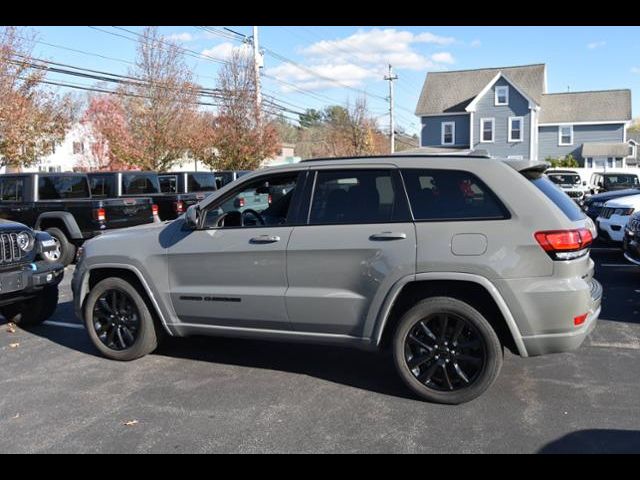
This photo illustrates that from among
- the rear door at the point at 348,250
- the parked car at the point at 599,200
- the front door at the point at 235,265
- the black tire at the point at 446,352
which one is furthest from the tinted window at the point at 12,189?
the parked car at the point at 599,200

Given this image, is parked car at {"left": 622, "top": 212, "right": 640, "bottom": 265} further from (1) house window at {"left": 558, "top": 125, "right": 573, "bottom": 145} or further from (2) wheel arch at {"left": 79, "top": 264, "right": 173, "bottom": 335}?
(1) house window at {"left": 558, "top": 125, "right": 573, "bottom": 145}

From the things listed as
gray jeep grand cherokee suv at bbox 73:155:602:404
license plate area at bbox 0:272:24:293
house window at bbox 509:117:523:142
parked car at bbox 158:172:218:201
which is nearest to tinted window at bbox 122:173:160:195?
parked car at bbox 158:172:218:201

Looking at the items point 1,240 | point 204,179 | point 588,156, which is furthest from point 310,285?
point 588,156

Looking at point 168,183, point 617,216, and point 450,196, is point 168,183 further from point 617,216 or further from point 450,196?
point 450,196

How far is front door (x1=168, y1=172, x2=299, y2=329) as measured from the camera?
484cm

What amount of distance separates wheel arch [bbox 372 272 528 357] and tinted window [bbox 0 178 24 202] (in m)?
9.89

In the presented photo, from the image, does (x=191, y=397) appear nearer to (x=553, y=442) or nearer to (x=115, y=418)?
(x=115, y=418)

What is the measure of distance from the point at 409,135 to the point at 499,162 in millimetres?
84223

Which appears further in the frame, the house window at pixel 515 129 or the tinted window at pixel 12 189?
the house window at pixel 515 129

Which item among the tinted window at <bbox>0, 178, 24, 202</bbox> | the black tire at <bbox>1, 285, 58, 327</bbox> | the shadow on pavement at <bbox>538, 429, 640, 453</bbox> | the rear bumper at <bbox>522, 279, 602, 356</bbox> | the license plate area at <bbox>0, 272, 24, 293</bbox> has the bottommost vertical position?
the shadow on pavement at <bbox>538, 429, 640, 453</bbox>

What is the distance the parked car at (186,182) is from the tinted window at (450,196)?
12881 millimetres

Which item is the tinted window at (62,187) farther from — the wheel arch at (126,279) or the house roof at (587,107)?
the house roof at (587,107)

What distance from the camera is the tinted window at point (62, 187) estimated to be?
11953mm

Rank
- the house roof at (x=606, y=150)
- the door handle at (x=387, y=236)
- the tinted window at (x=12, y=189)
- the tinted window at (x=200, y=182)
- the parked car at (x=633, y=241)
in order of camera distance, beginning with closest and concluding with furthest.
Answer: the door handle at (x=387, y=236)
the parked car at (x=633, y=241)
the tinted window at (x=12, y=189)
the tinted window at (x=200, y=182)
the house roof at (x=606, y=150)
